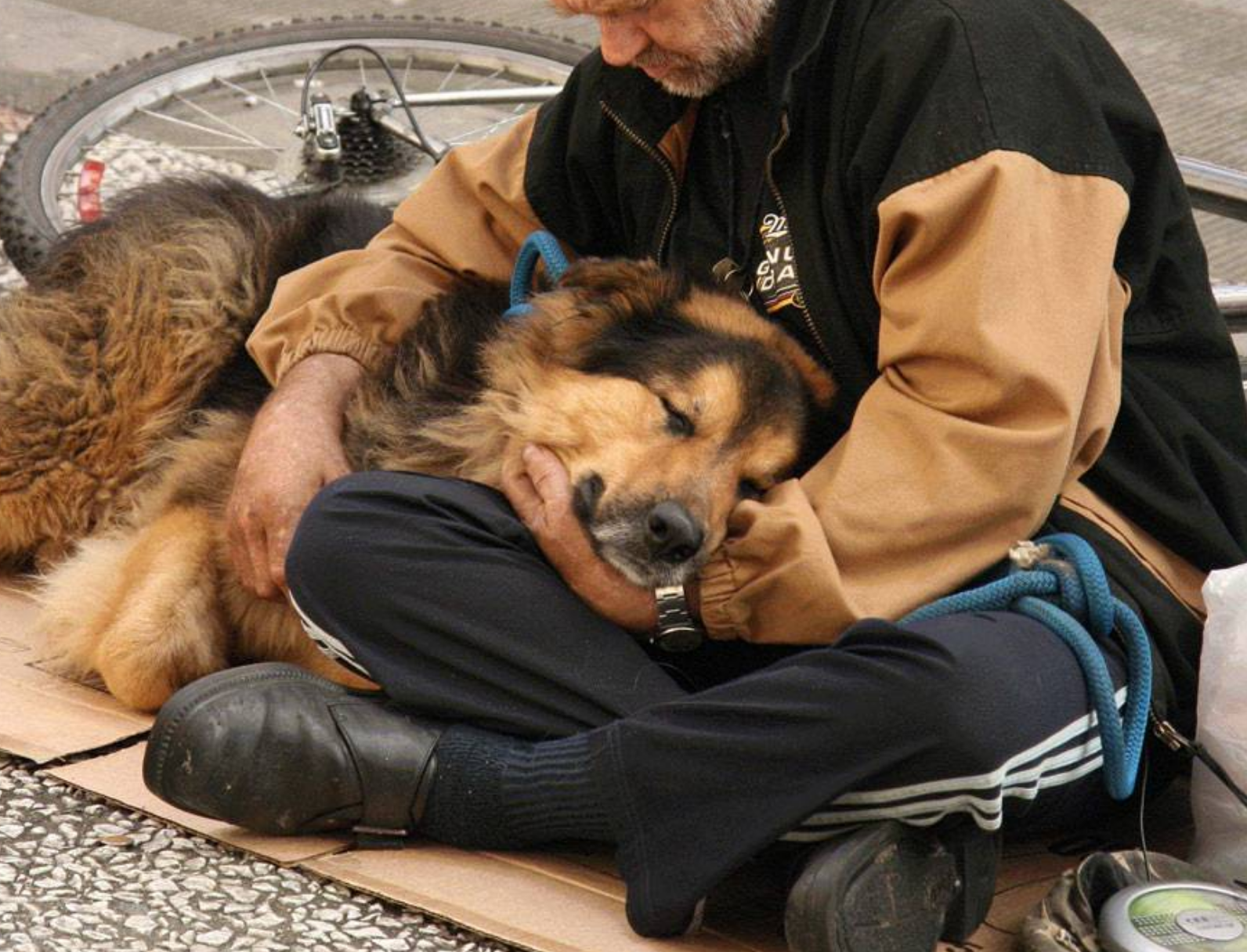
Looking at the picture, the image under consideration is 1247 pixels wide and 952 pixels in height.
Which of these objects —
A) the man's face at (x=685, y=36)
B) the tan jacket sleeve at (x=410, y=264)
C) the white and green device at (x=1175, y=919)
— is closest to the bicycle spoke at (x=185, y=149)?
the tan jacket sleeve at (x=410, y=264)

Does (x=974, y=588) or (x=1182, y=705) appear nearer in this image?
(x=974, y=588)

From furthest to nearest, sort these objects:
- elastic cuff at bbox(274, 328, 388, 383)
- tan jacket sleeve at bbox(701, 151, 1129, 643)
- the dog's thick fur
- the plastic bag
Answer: elastic cuff at bbox(274, 328, 388, 383) < the dog's thick fur < the plastic bag < tan jacket sleeve at bbox(701, 151, 1129, 643)

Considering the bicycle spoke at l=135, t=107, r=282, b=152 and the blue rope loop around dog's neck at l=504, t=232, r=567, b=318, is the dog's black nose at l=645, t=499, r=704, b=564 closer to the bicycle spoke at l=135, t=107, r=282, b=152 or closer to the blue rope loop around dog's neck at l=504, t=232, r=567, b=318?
the blue rope loop around dog's neck at l=504, t=232, r=567, b=318

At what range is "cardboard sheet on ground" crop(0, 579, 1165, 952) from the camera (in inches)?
100

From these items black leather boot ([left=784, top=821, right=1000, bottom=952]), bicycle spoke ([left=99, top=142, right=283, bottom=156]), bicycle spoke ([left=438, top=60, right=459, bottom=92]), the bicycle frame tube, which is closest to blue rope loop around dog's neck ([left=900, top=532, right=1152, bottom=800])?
black leather boot ([left=784, top=821, right=1000, bottom=952])

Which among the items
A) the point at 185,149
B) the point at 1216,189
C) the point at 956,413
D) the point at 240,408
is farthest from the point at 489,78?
the point at 956,413

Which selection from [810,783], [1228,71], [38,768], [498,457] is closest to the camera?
[810,783]

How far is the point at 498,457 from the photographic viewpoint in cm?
328

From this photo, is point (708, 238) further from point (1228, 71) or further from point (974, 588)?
point (1228, 71)

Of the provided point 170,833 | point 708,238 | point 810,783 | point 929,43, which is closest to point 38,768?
point 170,833

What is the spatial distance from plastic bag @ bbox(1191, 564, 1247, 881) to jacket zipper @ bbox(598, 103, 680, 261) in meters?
1.19

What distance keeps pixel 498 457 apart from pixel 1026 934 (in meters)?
1.28

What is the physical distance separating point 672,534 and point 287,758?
0.69 metres

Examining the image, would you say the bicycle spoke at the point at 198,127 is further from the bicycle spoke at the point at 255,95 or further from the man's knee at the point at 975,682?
the man's knee at the point at 975,682
